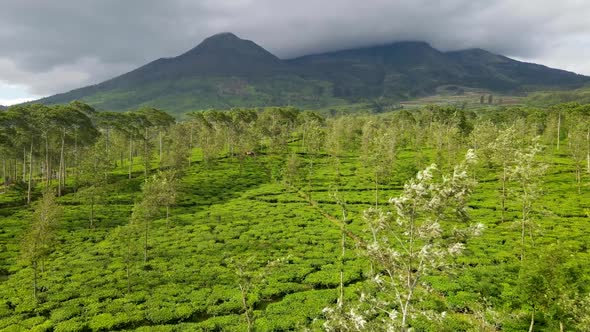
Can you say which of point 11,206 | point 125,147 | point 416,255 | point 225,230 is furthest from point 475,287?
point 125,147

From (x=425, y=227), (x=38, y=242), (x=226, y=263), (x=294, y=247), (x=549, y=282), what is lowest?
(x=226, y=263)

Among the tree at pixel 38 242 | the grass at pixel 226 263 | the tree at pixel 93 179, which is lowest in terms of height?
the grass at pixel 226 263

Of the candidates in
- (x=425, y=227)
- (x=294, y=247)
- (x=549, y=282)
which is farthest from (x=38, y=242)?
(x=549, y=282)

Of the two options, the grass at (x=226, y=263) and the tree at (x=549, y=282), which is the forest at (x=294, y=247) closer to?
the tree at (x=549, y=282)

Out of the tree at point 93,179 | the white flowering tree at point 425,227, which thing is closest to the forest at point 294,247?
the white flowering tree at point 425,227

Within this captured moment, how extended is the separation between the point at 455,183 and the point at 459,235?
2234mm

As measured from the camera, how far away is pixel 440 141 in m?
122

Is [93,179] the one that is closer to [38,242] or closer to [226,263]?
[38,242]

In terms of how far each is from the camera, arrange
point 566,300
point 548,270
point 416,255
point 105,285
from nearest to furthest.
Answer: point 416,255
point 566,300
point 548,270
point 105,285

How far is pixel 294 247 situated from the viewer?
5044 cm

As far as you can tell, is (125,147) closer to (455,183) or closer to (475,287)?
(475,287)

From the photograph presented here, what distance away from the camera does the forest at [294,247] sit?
1582 centimetres

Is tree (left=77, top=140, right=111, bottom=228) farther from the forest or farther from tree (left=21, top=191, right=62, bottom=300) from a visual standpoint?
tree (left=21, top=191, right=62, bottom=300)

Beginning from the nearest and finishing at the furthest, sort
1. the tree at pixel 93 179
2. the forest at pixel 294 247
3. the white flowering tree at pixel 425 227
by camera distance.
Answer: the white flowering tree at pixel 425 227, the forest at pixel 294 247, the tree at pixel 93 179
